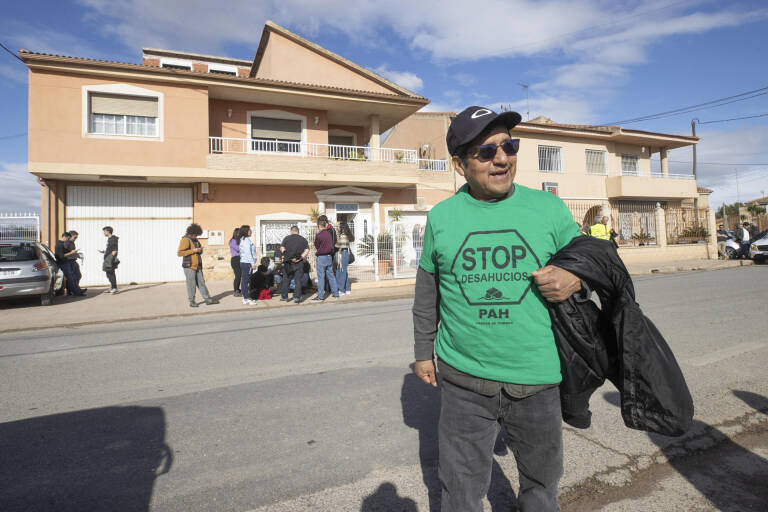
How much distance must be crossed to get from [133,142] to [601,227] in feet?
46.6

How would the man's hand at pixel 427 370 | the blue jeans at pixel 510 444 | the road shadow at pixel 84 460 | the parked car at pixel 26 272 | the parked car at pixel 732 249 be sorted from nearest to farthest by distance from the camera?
1. the blue jeans at pixel 510 444
2. the man's hand at pixel 427 370
3. the road shadow at pixel 84 460
4. the parked car at pixel 26 272
5. the parked car at pixel 732 249

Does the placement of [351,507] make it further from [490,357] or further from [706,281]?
[706,281]

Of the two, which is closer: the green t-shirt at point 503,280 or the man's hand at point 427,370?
the green t-shirt at point 503,280

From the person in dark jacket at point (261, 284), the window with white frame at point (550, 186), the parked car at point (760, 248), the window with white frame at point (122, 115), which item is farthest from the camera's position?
the window with white frame at point (550, 186)

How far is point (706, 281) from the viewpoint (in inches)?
461

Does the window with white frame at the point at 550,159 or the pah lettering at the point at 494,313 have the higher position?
the window with white frame at the point at 550,159

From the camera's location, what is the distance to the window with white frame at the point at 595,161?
24.9m

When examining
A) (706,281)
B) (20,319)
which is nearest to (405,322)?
(20,319)

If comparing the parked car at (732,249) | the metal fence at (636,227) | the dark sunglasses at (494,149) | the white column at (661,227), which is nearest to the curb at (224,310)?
the dark sunglasses at (494,149)

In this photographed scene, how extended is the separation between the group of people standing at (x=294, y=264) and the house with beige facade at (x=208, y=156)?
169 cm

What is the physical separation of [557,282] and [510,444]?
672mm

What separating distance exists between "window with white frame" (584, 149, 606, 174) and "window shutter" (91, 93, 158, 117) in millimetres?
21392

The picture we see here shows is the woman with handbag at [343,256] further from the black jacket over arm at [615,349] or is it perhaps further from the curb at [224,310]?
the black jacket over arm at [615,349]

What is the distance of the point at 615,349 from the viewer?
1.60 m
